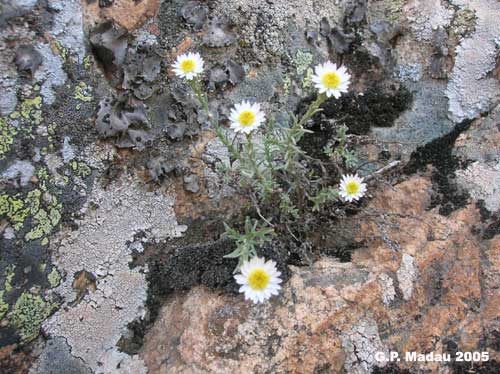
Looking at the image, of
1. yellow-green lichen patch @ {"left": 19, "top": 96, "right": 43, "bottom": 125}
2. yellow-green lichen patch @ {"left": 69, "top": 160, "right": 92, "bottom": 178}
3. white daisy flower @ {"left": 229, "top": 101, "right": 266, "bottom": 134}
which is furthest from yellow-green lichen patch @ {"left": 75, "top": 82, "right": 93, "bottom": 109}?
white daisy flower @ {"left": 229, "top": 101, "right": 266, "bottom": 134}

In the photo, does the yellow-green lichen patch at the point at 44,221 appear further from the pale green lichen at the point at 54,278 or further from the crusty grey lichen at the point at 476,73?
the crusty grey lichen at the point at 476,73

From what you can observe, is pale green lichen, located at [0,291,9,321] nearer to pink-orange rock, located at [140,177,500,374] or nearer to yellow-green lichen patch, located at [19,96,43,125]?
pink-orange rock, located at [140,177,500,374]

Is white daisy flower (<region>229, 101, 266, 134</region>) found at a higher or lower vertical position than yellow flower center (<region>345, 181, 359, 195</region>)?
higher

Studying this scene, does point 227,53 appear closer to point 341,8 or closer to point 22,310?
point 341,8

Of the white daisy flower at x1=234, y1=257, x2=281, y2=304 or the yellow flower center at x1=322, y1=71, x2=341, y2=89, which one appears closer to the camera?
the white daisy flower at x1=234, y1=257, x2=281, y2=304

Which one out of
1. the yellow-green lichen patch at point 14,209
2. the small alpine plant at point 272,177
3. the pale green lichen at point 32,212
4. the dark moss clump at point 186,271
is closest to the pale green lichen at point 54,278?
the pale green lichen at point 32,212
